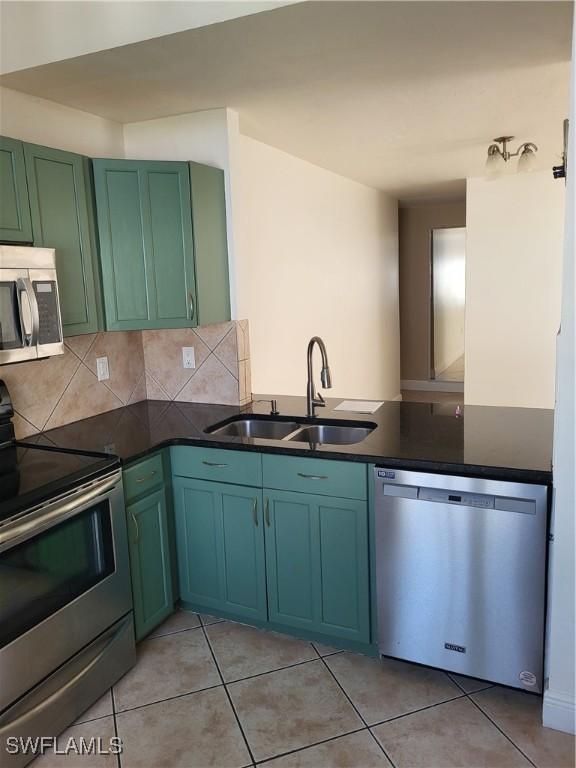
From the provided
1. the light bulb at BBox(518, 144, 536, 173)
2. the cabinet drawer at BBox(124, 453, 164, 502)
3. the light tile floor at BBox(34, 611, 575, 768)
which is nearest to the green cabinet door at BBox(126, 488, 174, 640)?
the cabinet drawer at BBox(124, 453, 164, 502)

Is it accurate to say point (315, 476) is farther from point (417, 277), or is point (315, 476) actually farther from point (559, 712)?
point (417, 277)

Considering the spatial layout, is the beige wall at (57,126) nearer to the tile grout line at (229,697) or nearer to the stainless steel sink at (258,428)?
the stainless steel sink at (258,428)

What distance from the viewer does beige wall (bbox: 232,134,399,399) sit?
11.7ft

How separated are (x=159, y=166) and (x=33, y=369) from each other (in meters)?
1.05

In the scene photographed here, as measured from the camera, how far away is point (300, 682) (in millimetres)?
2279

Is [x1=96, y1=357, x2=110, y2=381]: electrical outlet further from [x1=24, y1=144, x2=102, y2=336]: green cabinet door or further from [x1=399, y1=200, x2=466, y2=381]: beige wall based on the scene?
[x1=399, y1=200, x2=466, y2=381]: beige wall

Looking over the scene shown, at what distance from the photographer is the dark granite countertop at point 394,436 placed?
206 centimetres

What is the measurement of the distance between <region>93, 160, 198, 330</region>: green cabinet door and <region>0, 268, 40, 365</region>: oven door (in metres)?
0.54

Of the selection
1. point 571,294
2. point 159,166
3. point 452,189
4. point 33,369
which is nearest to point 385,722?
point 571,294

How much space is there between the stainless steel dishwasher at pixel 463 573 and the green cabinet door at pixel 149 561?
93 centimetres

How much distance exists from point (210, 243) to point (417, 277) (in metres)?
5.07

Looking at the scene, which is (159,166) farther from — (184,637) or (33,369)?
(184,637)

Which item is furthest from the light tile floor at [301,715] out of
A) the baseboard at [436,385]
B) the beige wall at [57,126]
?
the baseboard at [436,385]

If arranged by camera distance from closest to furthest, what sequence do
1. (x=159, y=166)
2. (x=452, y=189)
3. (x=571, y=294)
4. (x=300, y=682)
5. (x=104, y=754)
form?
(x=571, y=294) < (x=104, y=754) < (x=300, y=682) < (x=159, y=166) < (x=452, y=189)
